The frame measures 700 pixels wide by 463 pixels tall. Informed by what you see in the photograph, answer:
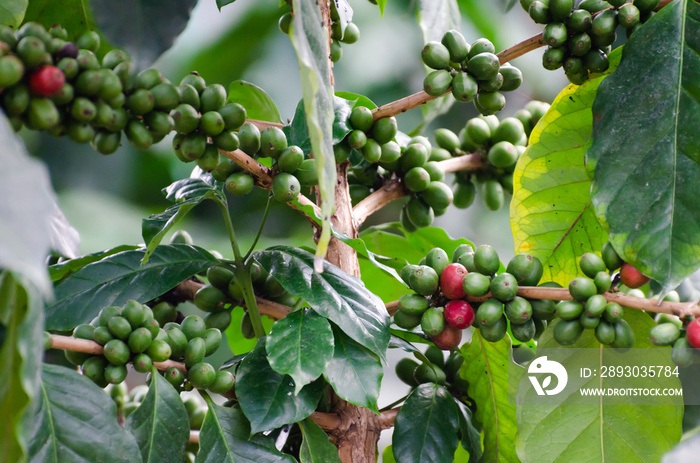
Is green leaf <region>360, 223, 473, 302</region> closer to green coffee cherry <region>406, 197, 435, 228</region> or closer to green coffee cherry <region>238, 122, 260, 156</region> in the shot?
green coffee cherry <region>406, 197, 435, 228</region>

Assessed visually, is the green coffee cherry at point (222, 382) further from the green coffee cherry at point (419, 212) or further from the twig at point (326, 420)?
the green coffee cherry at point (419, 212)

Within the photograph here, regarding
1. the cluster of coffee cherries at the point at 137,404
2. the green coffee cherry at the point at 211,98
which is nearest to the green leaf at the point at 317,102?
the green coffee cherry at the point at 211,98

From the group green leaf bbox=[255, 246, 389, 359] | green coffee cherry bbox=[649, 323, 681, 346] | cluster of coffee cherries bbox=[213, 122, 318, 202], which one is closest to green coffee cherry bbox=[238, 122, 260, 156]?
cluster of coffee cherries bbox=[213, 122, 318, 202]

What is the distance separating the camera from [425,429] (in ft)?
2.44

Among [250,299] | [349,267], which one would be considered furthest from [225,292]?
[349,267]

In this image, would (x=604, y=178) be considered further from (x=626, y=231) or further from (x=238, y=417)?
(x=238, y=417)

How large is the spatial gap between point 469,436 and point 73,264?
1.81 ft

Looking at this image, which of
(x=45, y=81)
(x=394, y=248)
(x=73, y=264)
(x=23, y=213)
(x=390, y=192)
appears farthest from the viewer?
(x=394, y=248)

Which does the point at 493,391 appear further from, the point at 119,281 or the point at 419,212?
the point at 119,281

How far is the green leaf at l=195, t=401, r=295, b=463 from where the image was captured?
2.10ft

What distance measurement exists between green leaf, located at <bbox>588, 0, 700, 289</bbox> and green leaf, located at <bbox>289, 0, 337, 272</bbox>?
0.32 meters

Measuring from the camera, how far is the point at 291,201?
68 centimetres

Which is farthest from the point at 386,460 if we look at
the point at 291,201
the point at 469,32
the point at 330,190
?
the point at 469,32

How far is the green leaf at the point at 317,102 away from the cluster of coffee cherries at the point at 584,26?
0.31 m
